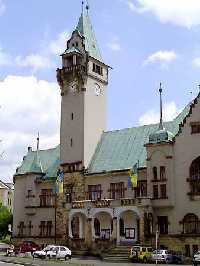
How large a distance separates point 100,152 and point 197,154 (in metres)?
17.4

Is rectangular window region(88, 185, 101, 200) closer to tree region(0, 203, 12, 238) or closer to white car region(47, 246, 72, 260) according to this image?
white car region(47, 246, 72, 260)

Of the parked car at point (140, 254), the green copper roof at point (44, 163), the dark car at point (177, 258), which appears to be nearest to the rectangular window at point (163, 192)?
the dark car at point (177, 258)

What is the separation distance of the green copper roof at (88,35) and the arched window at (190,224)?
2892 cm

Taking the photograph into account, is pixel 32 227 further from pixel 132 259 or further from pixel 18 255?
pixel 132 259

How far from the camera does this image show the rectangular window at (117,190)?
204 ft

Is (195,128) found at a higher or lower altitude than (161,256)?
higher

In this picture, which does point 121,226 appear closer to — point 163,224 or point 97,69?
point 163,224

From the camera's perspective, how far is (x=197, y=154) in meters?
55.0

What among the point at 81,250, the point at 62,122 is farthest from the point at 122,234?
the point at 62,122

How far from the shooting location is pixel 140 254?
49.7m

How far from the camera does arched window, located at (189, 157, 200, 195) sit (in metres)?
54.4

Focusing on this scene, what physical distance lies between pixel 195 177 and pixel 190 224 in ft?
16.8

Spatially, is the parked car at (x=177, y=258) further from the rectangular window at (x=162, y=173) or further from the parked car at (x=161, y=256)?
the rectangular window at (x=162, y=173)

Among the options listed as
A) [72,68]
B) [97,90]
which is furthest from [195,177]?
[72,68]
